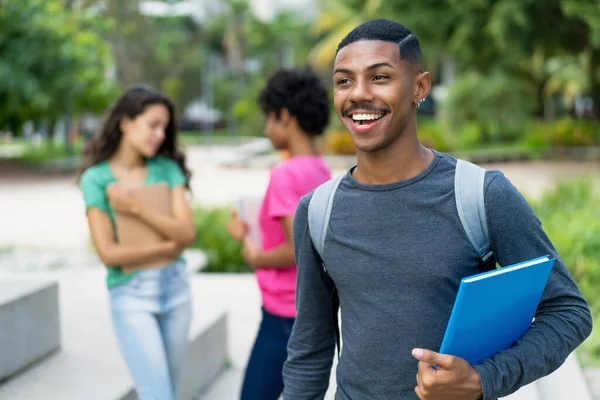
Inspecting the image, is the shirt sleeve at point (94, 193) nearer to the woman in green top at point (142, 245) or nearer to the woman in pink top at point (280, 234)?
the woman in green top at point (142, 245)

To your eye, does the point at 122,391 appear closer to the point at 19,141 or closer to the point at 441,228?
the point at 441,228

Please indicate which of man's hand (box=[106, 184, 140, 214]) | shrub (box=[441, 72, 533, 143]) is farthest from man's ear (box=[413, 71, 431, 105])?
shrub (box=[441, 72, 533, 143])

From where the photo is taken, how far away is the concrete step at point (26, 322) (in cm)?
356

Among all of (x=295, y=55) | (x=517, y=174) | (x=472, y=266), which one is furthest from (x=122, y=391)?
(x=295, y=55)

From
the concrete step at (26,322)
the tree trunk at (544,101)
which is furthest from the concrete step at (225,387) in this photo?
the tree trunk at (544,101)

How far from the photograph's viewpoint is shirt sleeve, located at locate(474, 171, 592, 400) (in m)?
1.47

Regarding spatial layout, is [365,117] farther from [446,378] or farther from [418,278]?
[446,378]

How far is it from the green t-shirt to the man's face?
1.65 metres

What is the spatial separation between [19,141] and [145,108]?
44392mm

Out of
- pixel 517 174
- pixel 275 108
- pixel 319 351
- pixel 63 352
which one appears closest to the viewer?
pixel 319 351

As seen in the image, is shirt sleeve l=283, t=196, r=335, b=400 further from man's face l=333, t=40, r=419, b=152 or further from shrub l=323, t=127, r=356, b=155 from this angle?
shrub l=323, t=127, r=356, b=155

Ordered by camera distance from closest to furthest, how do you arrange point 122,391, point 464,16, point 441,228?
1. point 441,228
2. point 122,391
3. point 464,16

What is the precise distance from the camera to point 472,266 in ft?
5.13

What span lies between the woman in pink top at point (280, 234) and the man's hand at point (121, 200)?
1.37ft
